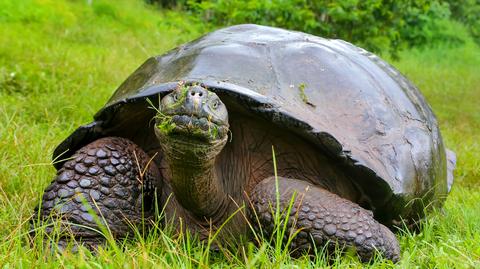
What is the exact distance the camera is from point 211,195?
2291 mm

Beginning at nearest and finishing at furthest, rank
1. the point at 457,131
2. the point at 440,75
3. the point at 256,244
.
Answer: the point at 256,244, the point at 457,131, the point at 440,75

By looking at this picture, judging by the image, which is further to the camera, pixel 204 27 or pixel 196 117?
pixel 204 27

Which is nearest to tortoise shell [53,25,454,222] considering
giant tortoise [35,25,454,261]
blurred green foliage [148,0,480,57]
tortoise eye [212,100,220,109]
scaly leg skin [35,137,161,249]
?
giant tortoise [35,25,454,261]

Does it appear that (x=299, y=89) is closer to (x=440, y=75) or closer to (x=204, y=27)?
(x=204, y=27)

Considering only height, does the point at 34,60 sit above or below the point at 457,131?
above

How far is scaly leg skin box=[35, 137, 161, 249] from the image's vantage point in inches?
90.4

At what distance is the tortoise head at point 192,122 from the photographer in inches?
73.9

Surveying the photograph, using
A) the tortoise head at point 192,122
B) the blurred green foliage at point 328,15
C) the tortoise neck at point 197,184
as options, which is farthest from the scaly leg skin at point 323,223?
the blurred green foliage at point 328,15

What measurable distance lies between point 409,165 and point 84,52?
17.6 ft

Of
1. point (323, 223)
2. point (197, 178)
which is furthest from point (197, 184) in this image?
point (323, 223)

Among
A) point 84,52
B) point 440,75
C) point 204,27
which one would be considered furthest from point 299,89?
point 440,75

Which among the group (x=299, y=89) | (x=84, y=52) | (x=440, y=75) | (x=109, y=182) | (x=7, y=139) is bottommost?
(x=440, y=75)

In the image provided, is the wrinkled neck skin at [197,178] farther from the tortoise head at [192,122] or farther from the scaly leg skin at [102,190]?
the scaly leg skin at [102,190]

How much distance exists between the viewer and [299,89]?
8.23ft
